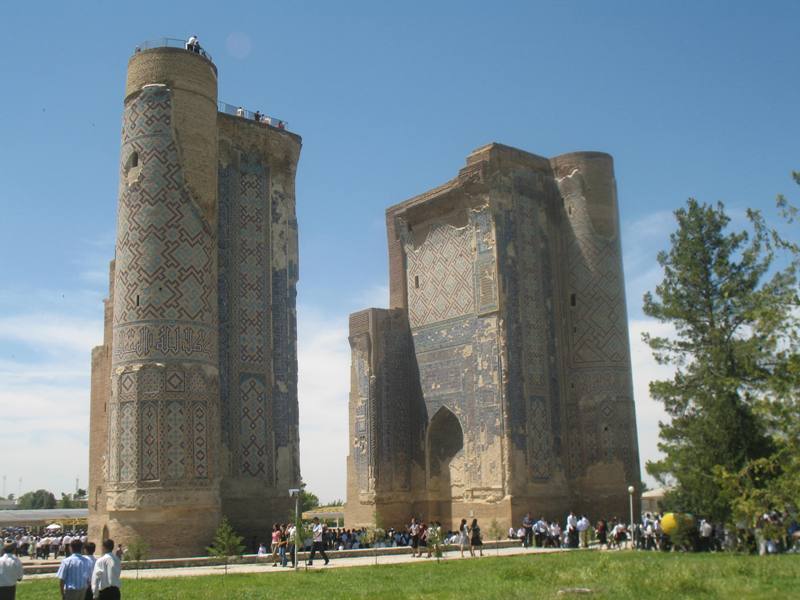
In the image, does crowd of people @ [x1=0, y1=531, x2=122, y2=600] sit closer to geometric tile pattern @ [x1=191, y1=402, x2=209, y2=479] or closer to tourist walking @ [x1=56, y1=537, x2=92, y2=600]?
tourist walking @ [x1=56, y1=537, x2=92, y2=600]

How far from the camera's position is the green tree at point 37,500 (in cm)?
7450

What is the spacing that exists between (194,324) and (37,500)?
229ft

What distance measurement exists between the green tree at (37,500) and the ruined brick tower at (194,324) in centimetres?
5881

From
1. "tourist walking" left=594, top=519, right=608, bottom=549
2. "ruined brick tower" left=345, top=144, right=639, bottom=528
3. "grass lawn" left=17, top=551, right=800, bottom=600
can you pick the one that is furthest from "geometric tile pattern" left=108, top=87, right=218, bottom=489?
"tourist walking" left=594, top=519, right=608, bottom=549

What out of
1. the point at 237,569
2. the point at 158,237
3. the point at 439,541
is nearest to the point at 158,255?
the point at 158,237

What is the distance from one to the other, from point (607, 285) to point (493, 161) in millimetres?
4460

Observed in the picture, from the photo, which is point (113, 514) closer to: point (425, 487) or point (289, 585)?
point (289, 585)

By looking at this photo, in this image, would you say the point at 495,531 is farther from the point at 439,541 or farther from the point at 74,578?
the point at 74,578

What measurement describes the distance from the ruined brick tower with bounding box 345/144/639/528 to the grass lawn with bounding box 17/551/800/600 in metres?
8.59

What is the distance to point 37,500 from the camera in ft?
261

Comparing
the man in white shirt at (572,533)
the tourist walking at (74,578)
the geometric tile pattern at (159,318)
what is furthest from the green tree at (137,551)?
the man in white shirt at (572,533)

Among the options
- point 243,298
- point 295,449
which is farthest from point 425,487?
point 243,298

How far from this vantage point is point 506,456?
870 inches

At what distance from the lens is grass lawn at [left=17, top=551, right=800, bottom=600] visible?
9055 millimetres
